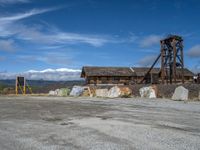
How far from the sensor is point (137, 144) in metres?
7.50

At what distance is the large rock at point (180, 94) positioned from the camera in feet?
83.1

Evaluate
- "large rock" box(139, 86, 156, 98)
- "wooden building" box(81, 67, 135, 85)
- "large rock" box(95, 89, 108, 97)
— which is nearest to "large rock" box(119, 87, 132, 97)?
"large rock" box(139, 86, 156, 98)

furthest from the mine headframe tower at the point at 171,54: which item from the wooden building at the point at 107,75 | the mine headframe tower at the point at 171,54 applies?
the wooden building at the point at 107,75

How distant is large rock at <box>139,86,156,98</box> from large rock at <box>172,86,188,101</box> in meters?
2.96

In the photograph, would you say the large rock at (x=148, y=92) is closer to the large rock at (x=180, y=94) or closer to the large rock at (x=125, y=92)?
the large rock at (x=125, y=92)

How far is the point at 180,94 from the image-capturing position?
83.8 ft

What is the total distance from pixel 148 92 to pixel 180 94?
4.44m

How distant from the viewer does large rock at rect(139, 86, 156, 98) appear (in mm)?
28891

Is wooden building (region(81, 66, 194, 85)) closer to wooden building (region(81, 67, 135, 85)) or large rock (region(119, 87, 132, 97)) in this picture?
wooden building (region(81, 67, 135, 85))

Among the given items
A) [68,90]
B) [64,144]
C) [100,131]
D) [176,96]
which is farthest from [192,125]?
[68,90]

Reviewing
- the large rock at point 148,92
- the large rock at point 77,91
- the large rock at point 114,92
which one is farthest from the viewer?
the large rock at point 77,91

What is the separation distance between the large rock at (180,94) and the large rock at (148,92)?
296 centimetres

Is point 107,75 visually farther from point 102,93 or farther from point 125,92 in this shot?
point 125,92

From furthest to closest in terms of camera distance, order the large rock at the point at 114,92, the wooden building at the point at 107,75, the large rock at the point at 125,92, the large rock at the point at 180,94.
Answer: the wooden building at the point at 107,75 → the large rock at the point at 114,92 → the large rock at the point at 125,92 → the large rock at the point at 180,94
